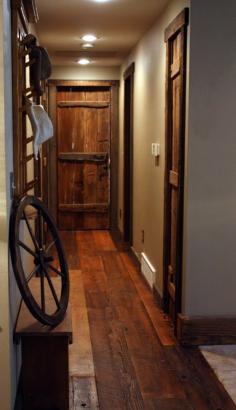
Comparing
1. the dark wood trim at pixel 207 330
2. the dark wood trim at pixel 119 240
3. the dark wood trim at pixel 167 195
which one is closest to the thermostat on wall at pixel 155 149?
the dark wood trim at pixel 167 195

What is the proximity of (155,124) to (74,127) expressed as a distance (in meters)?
3.09

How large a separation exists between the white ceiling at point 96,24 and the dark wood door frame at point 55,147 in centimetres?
93

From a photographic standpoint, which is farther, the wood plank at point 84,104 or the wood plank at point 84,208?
the wood plank at point 84,208

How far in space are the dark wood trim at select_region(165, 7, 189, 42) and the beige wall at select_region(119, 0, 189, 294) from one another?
54 millimetres

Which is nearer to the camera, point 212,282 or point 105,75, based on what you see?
point 212,282

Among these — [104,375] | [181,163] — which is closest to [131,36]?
[181,163]

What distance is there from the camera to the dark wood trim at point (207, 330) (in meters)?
3.51

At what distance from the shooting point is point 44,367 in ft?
8.60

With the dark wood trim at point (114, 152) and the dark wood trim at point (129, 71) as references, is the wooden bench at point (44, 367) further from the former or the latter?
the dark wood trim at point (114, 152)

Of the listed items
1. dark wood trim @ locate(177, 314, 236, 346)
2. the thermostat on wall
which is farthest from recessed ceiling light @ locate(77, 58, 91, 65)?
dark wood trim @ locate(177, 314, 236, 346)

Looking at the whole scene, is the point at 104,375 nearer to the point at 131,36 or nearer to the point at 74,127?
the point at 131,36

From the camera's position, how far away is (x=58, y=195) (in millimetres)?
7648

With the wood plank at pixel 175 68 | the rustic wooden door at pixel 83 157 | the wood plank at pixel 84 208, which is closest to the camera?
the wood plank at pixel 175 68

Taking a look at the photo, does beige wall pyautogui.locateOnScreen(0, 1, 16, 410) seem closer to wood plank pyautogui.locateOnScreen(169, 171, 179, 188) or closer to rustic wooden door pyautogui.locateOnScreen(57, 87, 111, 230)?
wood plank pyautogui.locateOnScreen(169, 171, 179, 188)
